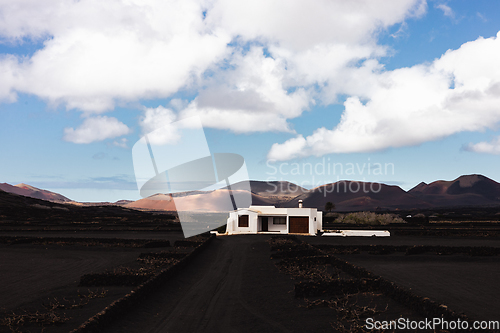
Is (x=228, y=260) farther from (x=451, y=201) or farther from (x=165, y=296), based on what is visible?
(x=451, y=201)

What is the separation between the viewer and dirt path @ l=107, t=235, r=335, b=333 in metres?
11.4

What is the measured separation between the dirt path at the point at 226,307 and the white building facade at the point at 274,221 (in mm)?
27063

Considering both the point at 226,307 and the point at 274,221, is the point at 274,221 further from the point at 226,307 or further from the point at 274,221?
the point at 226,307

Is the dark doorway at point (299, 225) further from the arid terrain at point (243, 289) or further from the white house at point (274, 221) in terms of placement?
the arid terrain at point (243, 289)

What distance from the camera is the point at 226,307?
1380 centimetres

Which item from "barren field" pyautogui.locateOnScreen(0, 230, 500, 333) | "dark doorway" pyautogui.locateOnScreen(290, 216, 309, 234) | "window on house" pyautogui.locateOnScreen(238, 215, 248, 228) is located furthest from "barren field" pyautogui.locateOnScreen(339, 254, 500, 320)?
"window on house" pyautogui.locateOnScreen(238, 215, 248, 228)

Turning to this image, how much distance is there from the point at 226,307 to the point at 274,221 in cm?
3743

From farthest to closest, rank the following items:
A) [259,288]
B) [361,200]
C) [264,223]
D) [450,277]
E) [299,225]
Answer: [361,200] → [264,223] → [299,225] → [450,277] → [259,288]

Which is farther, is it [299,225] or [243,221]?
[243,221]

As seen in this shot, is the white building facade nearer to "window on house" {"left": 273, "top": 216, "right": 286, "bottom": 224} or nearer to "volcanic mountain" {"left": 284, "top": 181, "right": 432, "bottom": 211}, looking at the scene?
"window on house" {"left": 273, "top": 216, "right": 286, "bottom": 224}

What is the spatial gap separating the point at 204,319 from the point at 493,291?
13.4 meters

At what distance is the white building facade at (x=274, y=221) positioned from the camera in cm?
4844

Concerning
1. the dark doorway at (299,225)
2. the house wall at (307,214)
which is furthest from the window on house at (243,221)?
the dark doorway at (299,225)

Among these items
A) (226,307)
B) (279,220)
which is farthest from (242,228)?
(226,307)
